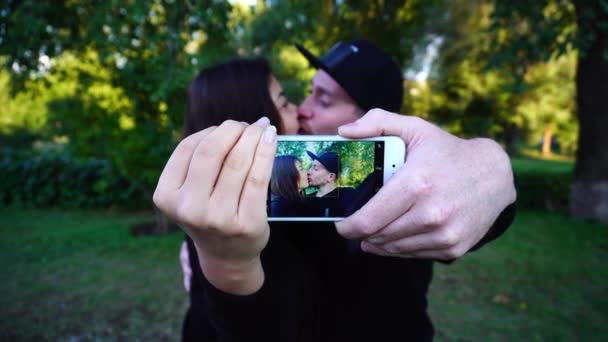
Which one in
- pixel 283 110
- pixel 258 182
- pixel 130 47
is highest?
pixel 130 47

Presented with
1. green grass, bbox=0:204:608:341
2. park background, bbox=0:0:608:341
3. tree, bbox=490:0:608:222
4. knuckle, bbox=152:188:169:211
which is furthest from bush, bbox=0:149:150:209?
tree, bbox=490:0:608:222

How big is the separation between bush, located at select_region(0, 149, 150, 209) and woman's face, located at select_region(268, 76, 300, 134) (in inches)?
338

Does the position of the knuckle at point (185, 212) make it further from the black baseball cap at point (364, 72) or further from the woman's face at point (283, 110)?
the black baseball cap at point (364, 72)

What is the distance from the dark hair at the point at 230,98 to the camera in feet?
6.13

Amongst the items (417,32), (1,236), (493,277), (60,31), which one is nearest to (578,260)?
(493,277)

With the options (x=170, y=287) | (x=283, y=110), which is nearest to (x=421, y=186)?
(x=283, y=110)

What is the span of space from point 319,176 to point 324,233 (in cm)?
47

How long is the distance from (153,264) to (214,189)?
5694mm

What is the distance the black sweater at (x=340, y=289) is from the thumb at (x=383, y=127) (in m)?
0.52

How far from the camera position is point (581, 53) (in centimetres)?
462

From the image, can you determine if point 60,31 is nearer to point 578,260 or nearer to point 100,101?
point 100,101

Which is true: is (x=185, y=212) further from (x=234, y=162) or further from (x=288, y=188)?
(x=288, y=188)

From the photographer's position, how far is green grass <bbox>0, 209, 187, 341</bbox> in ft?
13.3

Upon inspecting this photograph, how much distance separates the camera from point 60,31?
15.3 feet
